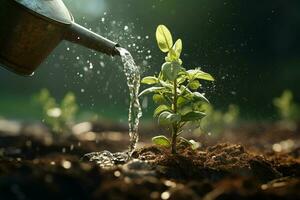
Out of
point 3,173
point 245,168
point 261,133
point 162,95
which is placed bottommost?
point 3,173

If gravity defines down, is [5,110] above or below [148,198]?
above

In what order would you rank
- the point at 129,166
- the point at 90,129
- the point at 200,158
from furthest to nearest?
the point at 90,129, the point at 200,158, the point at 129,166

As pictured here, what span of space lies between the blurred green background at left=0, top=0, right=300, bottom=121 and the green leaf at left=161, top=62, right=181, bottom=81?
8330 mm

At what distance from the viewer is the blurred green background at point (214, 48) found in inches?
494

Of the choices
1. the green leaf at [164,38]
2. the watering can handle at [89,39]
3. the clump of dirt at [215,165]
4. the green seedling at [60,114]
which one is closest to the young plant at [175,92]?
the green leaf at [164,38]

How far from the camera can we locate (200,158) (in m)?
3.20

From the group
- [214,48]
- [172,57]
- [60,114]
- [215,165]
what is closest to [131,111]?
[172,57]

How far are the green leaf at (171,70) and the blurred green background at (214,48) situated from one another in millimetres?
8330

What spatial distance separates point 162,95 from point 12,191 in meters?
1.56

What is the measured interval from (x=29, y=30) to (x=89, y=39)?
45cm

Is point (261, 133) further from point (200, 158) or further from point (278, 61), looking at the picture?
point (278, 61)

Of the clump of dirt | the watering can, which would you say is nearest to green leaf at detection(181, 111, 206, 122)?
the clump of dirt

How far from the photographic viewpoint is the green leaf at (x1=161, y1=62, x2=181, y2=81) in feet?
10.1

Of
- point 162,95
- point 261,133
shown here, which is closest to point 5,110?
point 261,133
